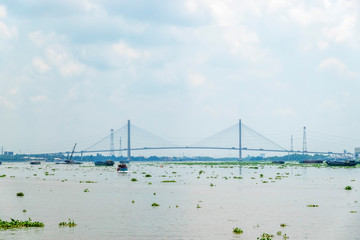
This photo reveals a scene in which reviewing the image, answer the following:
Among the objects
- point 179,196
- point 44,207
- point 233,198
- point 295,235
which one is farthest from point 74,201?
point 295,235

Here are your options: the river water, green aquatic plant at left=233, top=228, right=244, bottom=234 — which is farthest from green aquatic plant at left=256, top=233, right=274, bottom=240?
green aquatic plant at left=233, top=228, right=244, bottom=234

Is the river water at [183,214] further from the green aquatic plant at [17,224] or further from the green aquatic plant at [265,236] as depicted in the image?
the green aquatic plant at [17,224]

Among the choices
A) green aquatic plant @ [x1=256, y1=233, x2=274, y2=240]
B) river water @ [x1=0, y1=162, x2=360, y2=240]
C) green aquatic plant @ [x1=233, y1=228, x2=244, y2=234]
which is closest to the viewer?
green aquatic plant @ [x1=256, y1=233, x2=274, y2=240]

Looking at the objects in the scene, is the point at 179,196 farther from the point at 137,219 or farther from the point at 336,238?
the point at 336,238

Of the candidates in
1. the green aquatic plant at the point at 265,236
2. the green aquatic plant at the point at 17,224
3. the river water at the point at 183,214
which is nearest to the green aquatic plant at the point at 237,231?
the river water at the point at 183,214

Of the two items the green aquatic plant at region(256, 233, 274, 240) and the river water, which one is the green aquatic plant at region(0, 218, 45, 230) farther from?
the green aquatic plant at region(256, 233, 274, 240)

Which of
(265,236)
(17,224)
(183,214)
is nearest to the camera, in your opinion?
(265,236)

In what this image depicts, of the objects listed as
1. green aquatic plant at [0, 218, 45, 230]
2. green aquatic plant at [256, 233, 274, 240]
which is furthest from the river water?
green aquatic plant at [0, 218, 45, 230]

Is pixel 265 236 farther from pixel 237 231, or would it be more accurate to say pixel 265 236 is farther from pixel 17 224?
pixel 17 224

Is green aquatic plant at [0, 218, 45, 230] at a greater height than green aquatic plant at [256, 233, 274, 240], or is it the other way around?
green aquatic plant at [0, 218, 45, 230]

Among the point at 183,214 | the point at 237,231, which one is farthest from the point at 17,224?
the point at 237,231

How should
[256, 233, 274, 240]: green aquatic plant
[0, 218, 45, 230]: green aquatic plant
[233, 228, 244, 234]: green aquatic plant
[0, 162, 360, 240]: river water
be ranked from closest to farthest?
[256, 233, 274, 240]: green aquatic plant, [0, 162, 360, 240]: river water, [233, 228, 244, 234]: green aquatic plant, [0, 218, 45, 230]: green aquatic plant

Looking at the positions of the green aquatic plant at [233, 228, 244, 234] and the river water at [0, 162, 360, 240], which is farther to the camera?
the green aquatic plant at [233, 228, 244, 234]

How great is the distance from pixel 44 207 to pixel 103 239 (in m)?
15.4
